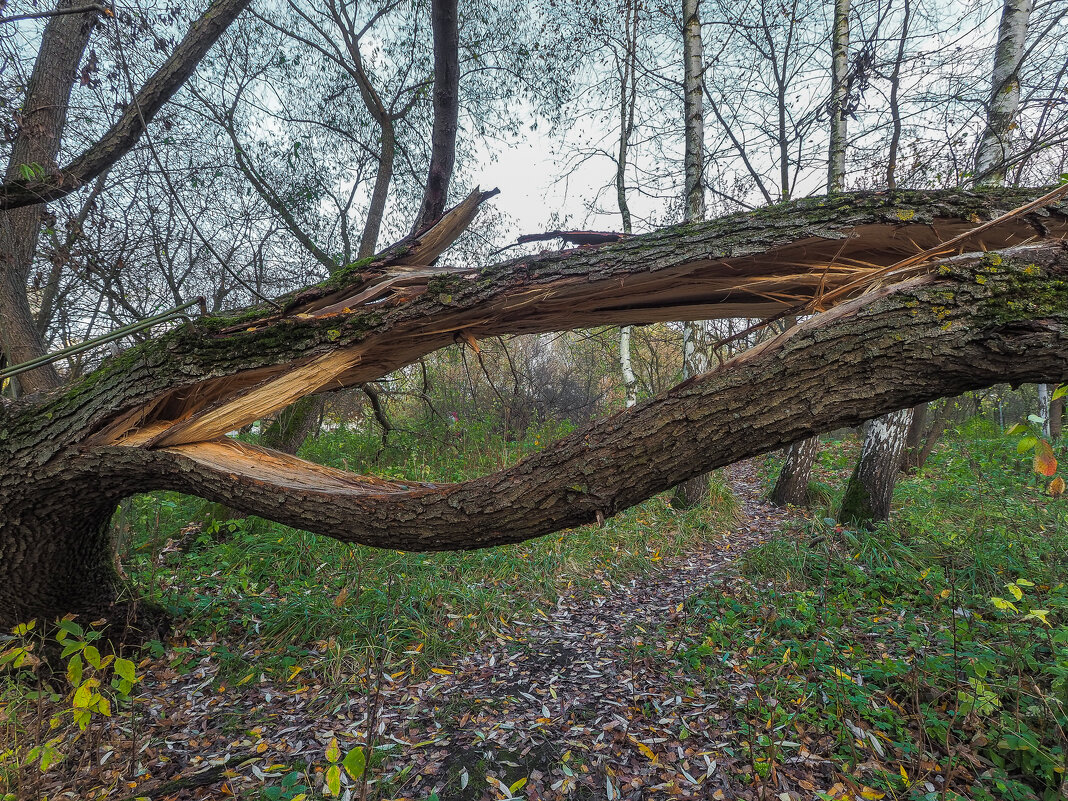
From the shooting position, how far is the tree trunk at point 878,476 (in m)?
4.21

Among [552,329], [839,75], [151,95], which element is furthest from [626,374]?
[151,95]

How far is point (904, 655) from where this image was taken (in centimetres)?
245

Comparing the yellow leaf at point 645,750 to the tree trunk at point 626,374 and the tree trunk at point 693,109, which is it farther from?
the tree trunk at point 626,374

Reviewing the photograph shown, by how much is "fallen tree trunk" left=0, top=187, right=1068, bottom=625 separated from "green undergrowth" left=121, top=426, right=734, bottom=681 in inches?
38.9

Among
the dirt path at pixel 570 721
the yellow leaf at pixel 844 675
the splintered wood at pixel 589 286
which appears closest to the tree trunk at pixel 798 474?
the dirt path at pixel 570 721

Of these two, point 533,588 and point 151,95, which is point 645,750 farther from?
point 151,95

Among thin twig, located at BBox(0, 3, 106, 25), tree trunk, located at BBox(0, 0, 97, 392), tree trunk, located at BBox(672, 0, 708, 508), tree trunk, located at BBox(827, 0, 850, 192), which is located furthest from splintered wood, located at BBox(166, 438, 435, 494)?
tree trunk, located at BBox(827, 0, 850, 192)

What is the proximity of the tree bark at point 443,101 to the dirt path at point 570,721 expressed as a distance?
2450 mm

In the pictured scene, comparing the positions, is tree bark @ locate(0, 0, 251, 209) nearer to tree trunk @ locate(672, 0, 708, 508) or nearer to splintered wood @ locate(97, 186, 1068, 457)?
splintered wood @ locate(97, 186, 1068, 457)

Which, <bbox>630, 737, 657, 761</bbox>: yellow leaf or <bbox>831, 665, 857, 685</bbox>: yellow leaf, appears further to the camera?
<bbox>831, 665, 857, 685</bbox>: yellow leaf

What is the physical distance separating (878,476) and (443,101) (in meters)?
4.70

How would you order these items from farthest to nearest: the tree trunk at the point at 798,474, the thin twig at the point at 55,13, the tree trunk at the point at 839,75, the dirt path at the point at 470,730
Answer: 1. the tree trunk at the point at 798,474
2. the tree trunk at the point at 839,75
3. the dirt path at the point at 470,730
4. the thin twig at the point at 55,13

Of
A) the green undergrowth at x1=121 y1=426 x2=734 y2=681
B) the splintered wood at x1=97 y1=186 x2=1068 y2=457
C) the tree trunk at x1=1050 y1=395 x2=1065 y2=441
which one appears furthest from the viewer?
the tree trunk at x1=1050 y1=395 x2=1065 y2=441

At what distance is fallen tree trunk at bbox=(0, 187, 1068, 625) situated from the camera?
126 cm
